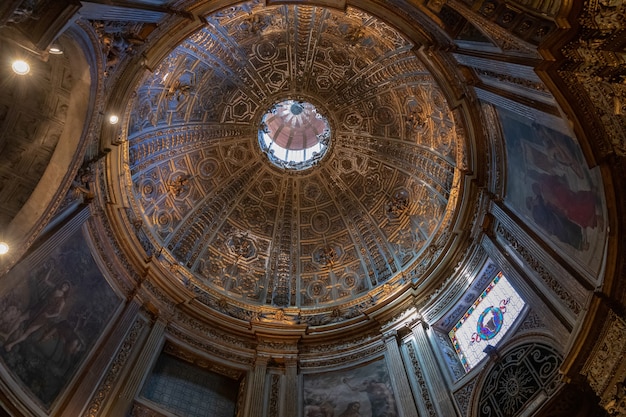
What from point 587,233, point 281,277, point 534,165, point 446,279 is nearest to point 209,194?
point 281,277

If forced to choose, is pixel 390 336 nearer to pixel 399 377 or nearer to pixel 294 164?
pixel 399 377

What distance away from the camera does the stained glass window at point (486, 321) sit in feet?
38.0

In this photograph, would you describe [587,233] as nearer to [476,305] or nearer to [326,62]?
[476,305]

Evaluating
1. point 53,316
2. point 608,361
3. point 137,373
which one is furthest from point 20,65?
point 608,361

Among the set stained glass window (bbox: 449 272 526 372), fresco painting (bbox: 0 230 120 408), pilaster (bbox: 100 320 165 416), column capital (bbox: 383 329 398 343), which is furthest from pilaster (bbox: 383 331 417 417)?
fresco painting (bbox: 0 230 120 408)

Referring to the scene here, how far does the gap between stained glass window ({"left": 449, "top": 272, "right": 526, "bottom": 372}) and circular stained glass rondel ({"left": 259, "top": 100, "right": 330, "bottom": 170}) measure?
10.7 m

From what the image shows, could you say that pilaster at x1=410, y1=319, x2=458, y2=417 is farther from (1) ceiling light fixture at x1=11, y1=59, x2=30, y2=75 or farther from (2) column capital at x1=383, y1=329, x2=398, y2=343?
(1) ceiling light fixture at x1=11, y1=59, x2=30, y2=75

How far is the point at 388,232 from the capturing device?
18.9 m

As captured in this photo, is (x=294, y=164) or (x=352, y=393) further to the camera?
(x=294, y=164)

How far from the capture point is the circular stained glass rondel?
21309 millimetres

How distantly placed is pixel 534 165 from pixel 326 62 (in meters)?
10.5

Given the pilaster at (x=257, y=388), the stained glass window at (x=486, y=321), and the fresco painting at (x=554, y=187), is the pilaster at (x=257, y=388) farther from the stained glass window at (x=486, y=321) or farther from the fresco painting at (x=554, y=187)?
the fresco painting at (x=554, y=187)

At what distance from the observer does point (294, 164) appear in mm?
21359

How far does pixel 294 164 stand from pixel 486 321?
12014 mm
